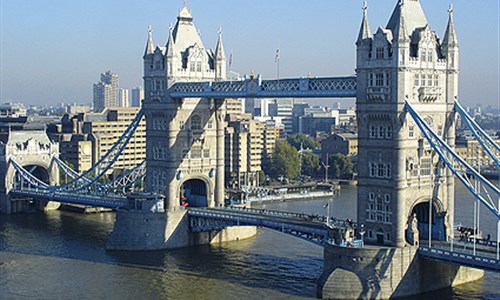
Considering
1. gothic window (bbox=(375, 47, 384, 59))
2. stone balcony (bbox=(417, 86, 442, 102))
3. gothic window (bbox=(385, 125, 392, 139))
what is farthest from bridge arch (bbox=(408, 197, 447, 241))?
gothic window (bbox=(375, 47, 384, 59))

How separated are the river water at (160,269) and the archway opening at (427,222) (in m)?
5.00

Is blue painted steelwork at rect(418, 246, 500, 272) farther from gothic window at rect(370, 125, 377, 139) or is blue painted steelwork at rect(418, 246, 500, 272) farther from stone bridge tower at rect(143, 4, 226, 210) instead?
stone bridge tower at rect(143, 4, 226, 210)

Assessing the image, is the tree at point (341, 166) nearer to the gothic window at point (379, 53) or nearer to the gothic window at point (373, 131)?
the gothic window at point (373, 131)

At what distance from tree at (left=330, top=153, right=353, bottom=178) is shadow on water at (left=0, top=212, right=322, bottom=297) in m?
71.7

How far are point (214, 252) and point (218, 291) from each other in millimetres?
16077

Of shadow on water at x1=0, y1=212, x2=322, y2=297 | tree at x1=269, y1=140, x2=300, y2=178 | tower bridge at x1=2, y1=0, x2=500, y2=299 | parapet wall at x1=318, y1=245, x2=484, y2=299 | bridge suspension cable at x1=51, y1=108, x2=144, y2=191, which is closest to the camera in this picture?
parapet wall at x1=318, y1=245, x2=484, y2=299

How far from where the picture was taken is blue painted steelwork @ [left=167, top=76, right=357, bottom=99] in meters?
73.1

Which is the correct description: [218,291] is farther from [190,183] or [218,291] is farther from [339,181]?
[339,181]

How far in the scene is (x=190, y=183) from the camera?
95000mm

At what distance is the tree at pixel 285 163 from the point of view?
16588cm

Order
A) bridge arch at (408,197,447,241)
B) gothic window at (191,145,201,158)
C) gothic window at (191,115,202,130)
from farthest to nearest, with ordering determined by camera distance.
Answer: gothic window at (191,145,201,158) < gothic window at (191,115,202,130) < bridge arch at (408,197,447,241)

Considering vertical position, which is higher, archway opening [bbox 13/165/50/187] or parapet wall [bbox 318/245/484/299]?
archway opening [bbox 13/165/50/187]

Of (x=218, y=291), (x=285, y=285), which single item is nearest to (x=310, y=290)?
(x=285, y=285)

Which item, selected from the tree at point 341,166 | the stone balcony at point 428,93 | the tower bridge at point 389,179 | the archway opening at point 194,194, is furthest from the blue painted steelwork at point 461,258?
the tree at point 341,166
